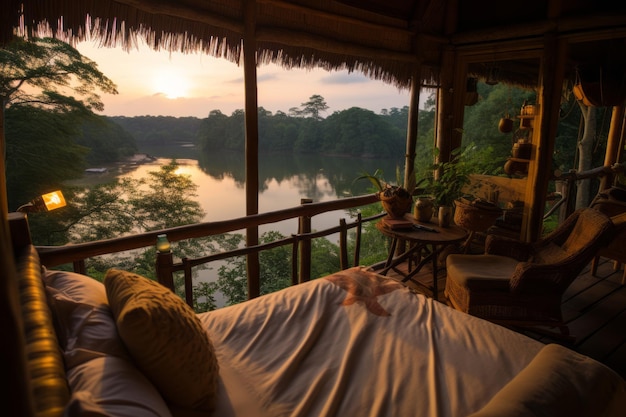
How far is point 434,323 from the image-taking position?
5.51 feet

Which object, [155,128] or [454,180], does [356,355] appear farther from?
[155,128]

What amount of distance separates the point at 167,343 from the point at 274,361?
48cm

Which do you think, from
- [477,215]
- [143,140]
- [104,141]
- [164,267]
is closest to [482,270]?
[477,215]

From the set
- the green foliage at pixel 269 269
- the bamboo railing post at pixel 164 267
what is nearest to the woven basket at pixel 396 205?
the bamboo railing post at pixel 164 267

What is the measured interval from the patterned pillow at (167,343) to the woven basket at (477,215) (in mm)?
2531

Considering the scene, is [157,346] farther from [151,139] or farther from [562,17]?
[151,139]

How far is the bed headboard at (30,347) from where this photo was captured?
27 cm

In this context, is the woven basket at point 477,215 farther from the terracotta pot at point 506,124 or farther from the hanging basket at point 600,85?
the terracotta pot at point 506,124

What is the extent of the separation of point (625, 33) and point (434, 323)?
3.40 metres

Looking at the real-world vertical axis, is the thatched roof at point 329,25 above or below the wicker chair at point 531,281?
above

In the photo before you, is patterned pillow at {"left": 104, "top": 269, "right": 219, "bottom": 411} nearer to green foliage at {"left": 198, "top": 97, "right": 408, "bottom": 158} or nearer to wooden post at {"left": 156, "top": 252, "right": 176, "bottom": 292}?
wooden post at {"left": 156, "top": 252, "right": 176, "bottom": 292}

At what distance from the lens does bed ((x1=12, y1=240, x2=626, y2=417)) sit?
95cm

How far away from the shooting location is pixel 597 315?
303 cm

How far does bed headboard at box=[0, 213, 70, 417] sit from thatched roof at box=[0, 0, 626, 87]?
1677 mm
